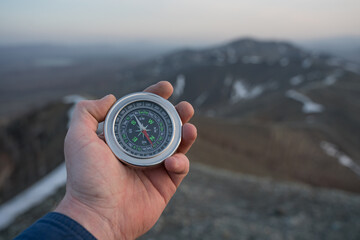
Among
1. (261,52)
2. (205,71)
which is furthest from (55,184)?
(261,52)

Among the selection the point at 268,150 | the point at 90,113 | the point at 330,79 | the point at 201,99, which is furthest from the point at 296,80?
the point at 90,113

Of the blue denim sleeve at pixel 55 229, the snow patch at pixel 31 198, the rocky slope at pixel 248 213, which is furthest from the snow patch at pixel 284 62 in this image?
the blue denim sleeve at pixel 55 229

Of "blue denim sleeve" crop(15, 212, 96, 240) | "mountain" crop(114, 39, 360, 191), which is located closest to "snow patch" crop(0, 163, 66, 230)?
"mountain" crop(114, 39, 360, 191)

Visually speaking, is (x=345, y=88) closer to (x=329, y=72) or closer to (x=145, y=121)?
(x=329, y=72)

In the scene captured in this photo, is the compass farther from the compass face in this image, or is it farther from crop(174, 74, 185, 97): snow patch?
Result: crop(174, 74, 185, 97): snow patch

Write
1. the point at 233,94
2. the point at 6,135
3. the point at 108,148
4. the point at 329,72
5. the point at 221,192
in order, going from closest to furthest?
the point at 108,148 < the point at 221,192 < the point at 6,135 < the point at 329,72 < the point at 233,94

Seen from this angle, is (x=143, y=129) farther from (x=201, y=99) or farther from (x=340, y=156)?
(x=201, y=99)

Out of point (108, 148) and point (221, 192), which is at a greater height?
point (108, 148)
